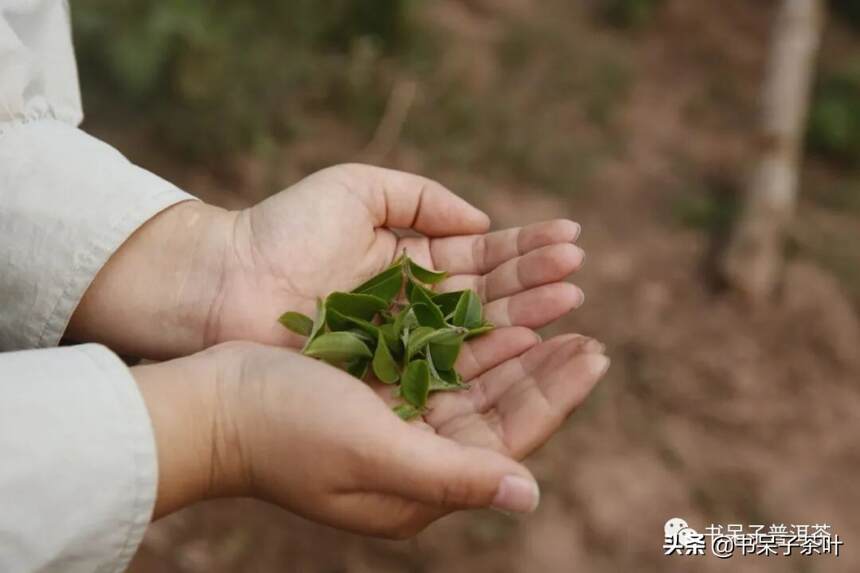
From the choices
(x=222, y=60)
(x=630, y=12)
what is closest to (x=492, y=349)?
(x=222, y=60)

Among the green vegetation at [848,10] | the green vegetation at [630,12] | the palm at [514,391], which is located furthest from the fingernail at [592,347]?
the green vegetation at [848,10]

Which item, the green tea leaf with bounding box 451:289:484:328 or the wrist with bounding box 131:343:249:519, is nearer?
the wrist with bounding box 131:343:249:519

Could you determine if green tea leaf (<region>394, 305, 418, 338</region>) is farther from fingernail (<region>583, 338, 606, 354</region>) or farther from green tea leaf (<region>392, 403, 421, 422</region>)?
fingernail (<region>583, 338, 606, 354</region>)

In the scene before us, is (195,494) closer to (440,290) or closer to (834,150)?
(440,290)

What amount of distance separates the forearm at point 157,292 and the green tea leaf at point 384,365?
0.81 feet

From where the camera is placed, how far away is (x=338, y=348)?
1.22 metres

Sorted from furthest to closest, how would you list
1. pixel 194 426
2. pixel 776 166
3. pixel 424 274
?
pixel 776 166 → pixel 424 274 → pixel 194 426

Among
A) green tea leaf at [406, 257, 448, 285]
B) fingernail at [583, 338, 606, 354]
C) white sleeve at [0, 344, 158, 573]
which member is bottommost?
white sleeve at [0, 344, 158, 573]

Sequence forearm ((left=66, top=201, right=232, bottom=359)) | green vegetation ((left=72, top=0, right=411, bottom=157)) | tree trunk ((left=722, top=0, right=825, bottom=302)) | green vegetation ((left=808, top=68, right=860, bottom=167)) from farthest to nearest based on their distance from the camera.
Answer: green vegetation ((left=808, top=68, right=860, bottom=167))
tree trunk ((left=722, top=0, right=825, bottom=302))
green vegetation ((left=72, top=0, right=411, bottom=157))
forearm ((left=66, top=201, right=232, bottom=359))

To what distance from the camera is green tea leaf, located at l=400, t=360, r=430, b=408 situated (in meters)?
1.18

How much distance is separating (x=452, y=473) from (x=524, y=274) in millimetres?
420

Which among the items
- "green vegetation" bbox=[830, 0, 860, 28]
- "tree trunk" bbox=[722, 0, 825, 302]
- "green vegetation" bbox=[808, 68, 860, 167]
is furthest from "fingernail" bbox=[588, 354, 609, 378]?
"green vegetation" bbox=[830, 0, 860, 28]

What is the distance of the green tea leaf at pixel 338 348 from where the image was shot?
3.94 ft

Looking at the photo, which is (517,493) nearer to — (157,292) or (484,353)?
(484,353)
